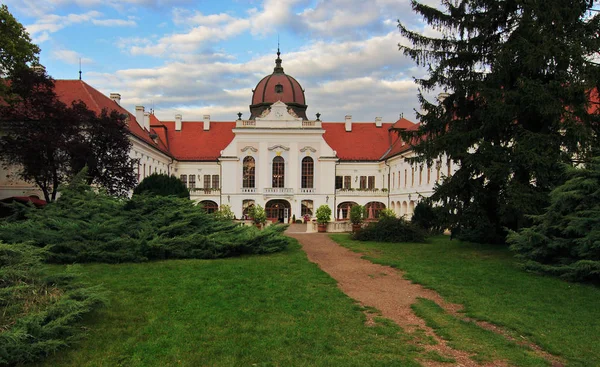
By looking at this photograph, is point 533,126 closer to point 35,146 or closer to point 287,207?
point 35,146

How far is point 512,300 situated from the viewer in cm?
837

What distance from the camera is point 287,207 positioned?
4359cm

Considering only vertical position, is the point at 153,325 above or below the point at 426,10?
below

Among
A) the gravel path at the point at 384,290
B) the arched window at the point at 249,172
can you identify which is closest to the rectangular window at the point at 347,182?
the arched window at the point at 249,172

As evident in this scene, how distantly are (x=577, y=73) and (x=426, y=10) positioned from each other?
17.1 feet

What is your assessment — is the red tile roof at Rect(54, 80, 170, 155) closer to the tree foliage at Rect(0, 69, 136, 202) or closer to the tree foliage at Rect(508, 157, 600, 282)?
the tree foliage at Rect(0, 69, 136, 202)

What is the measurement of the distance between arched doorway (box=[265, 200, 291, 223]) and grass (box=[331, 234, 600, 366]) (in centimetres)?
2890

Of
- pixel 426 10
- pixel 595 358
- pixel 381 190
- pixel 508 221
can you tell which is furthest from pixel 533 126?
pixel 381 190

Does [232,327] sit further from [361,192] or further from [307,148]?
[361,192]

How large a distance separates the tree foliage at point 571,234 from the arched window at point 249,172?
33.9m

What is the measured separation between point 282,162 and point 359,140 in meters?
10.1

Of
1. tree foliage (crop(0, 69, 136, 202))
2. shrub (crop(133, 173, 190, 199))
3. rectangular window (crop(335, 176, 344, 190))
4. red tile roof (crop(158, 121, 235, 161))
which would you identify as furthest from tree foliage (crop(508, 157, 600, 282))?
red tile roof (crop(158, 121, 235, 161))

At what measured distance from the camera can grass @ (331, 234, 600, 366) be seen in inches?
240

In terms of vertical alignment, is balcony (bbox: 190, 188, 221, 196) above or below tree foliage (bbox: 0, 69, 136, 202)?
below
